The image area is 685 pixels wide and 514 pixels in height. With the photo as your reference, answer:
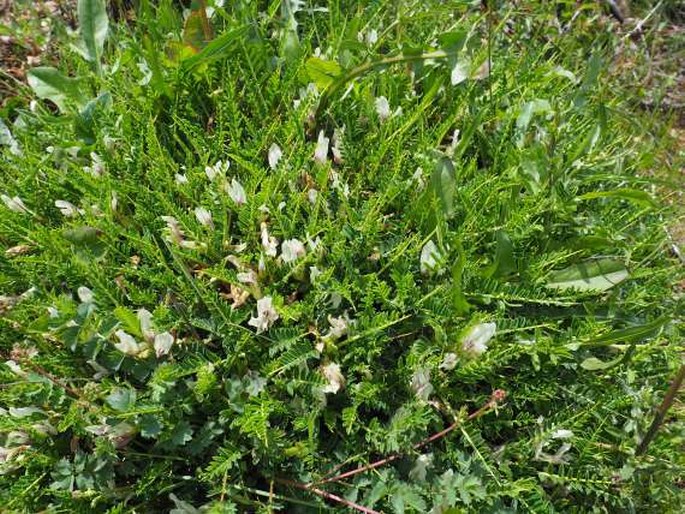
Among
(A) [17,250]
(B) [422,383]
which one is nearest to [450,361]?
(B) [422,383]

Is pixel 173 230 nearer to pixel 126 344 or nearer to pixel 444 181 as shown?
pixel 126 344

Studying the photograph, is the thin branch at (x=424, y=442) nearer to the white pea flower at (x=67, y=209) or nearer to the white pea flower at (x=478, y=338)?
the white pea flower at (x=478, y=338)

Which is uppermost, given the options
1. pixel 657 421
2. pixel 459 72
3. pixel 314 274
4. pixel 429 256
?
pixel 459 72

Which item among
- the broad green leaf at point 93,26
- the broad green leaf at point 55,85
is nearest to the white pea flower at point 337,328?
the broad green leaf at point 55,85

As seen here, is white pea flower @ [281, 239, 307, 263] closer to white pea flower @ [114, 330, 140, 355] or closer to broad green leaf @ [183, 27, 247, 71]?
white pea flower @ [114, 330, 140, 355]

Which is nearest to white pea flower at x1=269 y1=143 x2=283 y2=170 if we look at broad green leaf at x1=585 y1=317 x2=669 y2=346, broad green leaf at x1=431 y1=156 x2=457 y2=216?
broad green leaf at x1=431 y1=156 x2=457 y2=216
